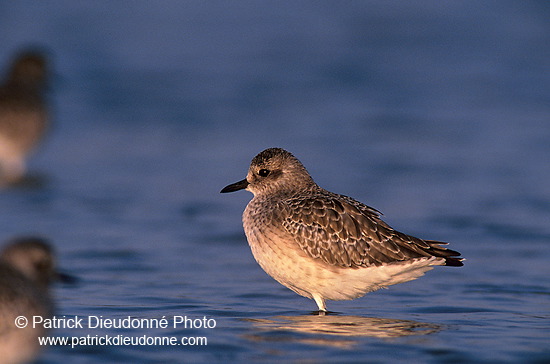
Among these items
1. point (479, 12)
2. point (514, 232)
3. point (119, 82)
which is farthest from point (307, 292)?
point (479, 12)

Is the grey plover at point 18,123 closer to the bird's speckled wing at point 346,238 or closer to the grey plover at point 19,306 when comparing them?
the bird's speckled wing at point 346,238

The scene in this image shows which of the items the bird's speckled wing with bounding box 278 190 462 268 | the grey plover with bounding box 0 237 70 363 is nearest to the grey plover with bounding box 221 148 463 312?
the bird's speckled wing with bounding box 278 190 462 268

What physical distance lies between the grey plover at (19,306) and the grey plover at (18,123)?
28.9 ft

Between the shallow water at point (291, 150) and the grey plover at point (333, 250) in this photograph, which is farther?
the grey plover at point (333, 250)

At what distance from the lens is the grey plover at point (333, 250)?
957 cm

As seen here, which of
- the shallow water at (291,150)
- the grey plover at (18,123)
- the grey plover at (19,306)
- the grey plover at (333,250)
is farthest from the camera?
the grey plover at (18,123)

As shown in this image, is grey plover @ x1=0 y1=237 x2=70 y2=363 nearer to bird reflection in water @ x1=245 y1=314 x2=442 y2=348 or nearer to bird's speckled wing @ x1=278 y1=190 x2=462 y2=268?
bird reflection in water @ x1=245 y1=314 x2=442 y2=348

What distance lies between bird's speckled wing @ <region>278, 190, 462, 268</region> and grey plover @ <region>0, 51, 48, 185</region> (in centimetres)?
771

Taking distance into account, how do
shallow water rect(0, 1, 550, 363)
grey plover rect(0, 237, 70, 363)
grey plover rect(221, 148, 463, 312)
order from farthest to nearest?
grey plover rect(221, 148, 463, 312) → shallow water rect(0, 1, 550, 363) → grey plover rect(0, 237, 70, 363)

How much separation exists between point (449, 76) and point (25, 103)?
1212cm

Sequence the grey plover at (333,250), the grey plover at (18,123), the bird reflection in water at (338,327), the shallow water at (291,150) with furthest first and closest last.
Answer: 1. the grey plover at (18,123)
2. the grey plover at (333,250)
3. the shallow water at (291,150)
4. the bird reflection in water at (338,327)

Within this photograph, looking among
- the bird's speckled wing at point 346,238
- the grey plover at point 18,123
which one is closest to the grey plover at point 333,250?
the bird's speckled wing at point 346,238

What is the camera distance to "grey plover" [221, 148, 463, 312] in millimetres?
9570

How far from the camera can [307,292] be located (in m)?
9.74
